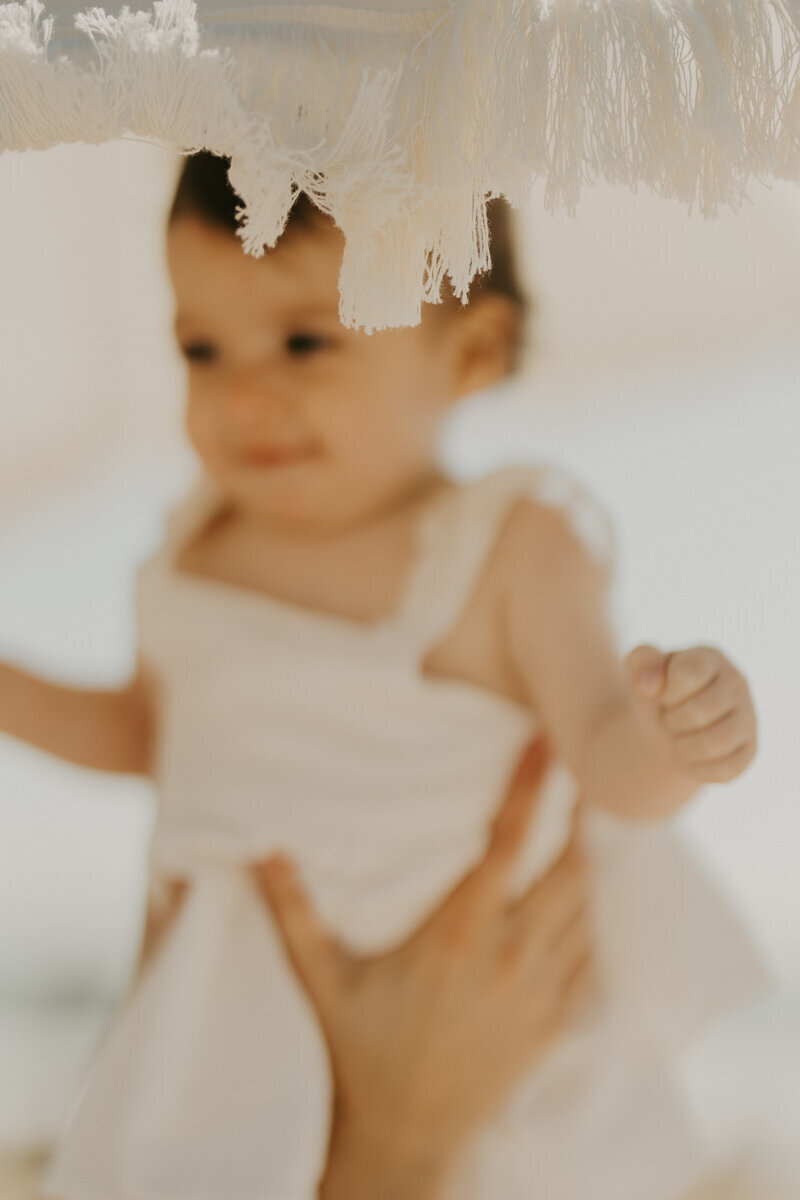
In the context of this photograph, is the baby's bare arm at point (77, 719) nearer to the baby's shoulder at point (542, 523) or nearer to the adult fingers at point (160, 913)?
the adult fingers at point (160, 913)

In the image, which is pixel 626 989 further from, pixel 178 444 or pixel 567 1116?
pixel 178 444

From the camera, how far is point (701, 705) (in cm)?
49

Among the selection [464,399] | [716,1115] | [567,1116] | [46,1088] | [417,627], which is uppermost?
[464,399]

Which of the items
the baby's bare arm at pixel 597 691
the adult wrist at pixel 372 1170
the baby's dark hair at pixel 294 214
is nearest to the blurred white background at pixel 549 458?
the baby's dark hair at pixel 294 214

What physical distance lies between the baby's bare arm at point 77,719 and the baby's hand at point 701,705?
40cm

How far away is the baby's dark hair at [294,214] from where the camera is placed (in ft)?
2.03

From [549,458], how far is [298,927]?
57 cm

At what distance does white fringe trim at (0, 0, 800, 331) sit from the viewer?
1.35 ft

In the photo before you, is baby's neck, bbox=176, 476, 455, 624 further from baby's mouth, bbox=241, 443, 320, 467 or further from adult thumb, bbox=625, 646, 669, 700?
adult thumb, bbox=625, 646, 669, 700

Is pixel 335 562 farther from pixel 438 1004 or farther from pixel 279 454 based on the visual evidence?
pixel 438 1004

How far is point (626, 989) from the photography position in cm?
70

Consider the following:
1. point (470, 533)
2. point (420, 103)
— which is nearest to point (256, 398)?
point (470, 533)

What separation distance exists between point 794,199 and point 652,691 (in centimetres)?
41

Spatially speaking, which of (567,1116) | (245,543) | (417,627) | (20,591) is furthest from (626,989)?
→ (20,591)
